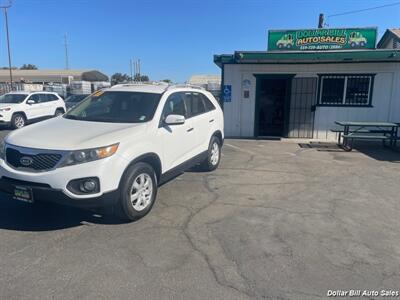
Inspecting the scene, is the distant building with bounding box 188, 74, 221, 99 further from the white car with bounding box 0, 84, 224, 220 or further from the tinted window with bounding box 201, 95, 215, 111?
the white car with bounding box 0, 84, 224, 220

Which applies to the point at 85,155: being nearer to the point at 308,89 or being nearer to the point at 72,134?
the point at 72,134

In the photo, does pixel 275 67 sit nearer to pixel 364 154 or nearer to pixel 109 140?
pixel 364 154

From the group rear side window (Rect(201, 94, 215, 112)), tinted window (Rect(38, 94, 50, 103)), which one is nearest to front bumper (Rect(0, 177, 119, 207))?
rear side window (Rect(201, 94, 215, 112))

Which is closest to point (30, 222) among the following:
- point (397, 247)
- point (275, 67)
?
point (397, 247)

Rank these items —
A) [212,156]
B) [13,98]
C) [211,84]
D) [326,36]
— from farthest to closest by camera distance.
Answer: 1. [211,84]
2. [13,98]
3. [326,36]
4. [212,156]

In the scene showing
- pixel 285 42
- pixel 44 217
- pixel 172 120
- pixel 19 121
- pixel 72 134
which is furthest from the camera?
pixel 19 121

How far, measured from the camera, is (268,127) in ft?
45.0

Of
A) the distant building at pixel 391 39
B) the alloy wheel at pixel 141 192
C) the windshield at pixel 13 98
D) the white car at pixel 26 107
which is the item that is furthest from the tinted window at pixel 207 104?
the distant building at pixel 391 39

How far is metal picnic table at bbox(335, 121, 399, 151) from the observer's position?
34.8ft

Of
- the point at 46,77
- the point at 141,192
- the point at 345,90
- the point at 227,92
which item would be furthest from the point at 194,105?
the point at 46,77

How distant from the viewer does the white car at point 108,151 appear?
402cm

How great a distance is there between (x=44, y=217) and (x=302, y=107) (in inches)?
390

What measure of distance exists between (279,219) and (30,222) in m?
3.35

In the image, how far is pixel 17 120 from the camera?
15734mm
